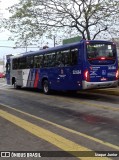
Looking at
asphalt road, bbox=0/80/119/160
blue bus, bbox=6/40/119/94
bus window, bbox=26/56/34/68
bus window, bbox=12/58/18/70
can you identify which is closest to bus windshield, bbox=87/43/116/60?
blue bus, bbox=6/40/119/94

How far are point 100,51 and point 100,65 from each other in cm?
73

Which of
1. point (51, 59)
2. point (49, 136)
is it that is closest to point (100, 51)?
point (51, 59)

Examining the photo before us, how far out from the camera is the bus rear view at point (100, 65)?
56.9 feet

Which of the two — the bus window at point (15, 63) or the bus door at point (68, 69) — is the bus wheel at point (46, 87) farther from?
the bus window at point (15, 63)

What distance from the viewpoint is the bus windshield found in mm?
17562

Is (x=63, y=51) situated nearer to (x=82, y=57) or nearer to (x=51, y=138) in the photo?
(x=82, y=57)

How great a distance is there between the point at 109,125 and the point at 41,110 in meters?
4.25

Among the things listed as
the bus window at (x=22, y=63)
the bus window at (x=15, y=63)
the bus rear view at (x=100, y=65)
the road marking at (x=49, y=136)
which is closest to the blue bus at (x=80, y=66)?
the bus rear view at (x=100, y=65)

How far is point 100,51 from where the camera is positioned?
17875 mm

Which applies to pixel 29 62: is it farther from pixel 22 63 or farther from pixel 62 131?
pixel 62 131

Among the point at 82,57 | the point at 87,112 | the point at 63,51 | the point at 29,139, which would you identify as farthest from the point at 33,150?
the point at 63,51

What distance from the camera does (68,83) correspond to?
61.6ft

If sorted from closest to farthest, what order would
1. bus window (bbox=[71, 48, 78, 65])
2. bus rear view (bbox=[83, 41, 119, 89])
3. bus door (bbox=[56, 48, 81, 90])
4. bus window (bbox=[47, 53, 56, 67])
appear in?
bus rear view (bbox=[83, 41, 119, 89])
bus window (bbox=[71, 48, 78, 65])
bus door (bbox=[56, 48, 81, 90])
bus window (bbox=[47, 53, 56, 67])

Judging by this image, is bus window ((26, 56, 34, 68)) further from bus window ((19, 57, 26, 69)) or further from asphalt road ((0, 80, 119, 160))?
asphalt road ((0, 80, 119, 160))
